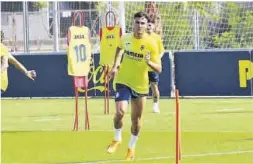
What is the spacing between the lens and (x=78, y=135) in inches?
631

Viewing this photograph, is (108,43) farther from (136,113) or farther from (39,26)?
(39,26)

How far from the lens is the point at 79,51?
16.9 m

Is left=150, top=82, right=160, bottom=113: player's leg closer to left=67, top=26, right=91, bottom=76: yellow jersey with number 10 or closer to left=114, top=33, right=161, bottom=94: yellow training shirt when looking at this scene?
left=67, top=26, right=91, bottom=76: yellow jersey with number 10

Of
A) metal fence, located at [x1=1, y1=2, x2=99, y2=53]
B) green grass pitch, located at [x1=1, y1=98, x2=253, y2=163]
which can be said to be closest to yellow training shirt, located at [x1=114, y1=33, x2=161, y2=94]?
green grass pitch, located at [x1=1, y1=98, x2=253, y2=163]

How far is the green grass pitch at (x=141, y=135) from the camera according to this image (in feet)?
42.3

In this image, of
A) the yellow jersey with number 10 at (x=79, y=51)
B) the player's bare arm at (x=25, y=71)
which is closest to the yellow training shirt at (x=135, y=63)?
the player's bare arm at (x=25, y=71)

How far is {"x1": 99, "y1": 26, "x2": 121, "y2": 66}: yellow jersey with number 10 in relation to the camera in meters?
19.7

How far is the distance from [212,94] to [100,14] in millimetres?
4784

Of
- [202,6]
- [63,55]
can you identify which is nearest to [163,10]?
[202,6]

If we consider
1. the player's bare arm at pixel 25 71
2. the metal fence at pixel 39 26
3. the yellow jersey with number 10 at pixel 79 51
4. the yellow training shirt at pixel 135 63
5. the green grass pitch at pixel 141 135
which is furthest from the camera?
the metal fence at pixel 39 26

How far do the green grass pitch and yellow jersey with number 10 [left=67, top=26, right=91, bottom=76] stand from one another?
115 centimetres

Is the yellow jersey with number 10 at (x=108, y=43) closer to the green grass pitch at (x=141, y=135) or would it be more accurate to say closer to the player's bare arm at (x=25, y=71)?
the green grass pitch at (x=141, y=135)

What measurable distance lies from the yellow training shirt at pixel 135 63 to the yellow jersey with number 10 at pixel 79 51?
413 centimetres

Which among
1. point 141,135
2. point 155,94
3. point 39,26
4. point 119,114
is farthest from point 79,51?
point 39,26
